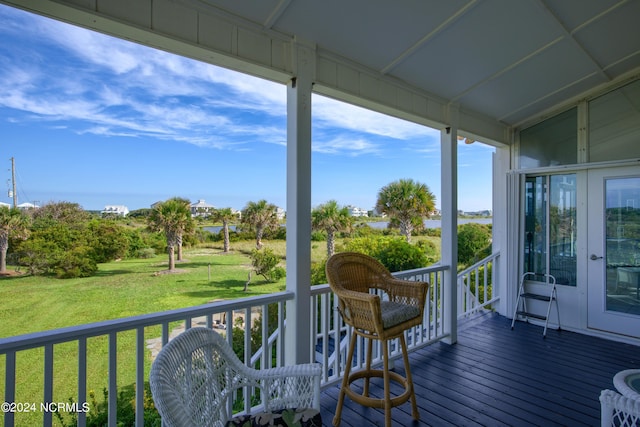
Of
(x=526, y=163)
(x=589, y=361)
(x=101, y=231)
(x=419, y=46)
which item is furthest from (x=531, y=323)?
(x=101, y=231)

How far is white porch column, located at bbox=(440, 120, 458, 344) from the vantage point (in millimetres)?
3430

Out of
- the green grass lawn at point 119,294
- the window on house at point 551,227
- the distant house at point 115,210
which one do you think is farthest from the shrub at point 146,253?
the window on house at point 551,227

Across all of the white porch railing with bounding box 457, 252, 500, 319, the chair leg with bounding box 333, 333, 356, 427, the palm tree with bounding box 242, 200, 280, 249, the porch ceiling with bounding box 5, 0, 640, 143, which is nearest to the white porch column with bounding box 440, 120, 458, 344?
the porch ceiling with bounding box 5, 0, 640, 143

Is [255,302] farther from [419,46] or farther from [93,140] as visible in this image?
[93,140]

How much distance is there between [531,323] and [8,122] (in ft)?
52.2

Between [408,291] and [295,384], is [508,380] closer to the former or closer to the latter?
[408,291]

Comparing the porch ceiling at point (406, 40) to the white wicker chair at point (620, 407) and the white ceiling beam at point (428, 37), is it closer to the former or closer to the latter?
the white ceiling beam at point (428, 37)

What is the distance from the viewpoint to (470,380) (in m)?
2.71

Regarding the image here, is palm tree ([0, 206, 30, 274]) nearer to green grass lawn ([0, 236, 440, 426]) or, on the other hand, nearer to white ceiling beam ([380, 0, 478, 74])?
green grass lawn ([0, 236, 440, 426])

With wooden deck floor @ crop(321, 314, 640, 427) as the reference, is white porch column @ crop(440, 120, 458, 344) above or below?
above

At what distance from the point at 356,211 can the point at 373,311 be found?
10.1 meters

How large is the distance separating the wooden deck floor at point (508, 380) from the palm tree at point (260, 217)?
9354 mm

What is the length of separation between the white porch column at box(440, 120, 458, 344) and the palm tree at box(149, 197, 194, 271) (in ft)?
33.3

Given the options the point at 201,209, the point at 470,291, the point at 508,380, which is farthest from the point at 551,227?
the point at 201,209
